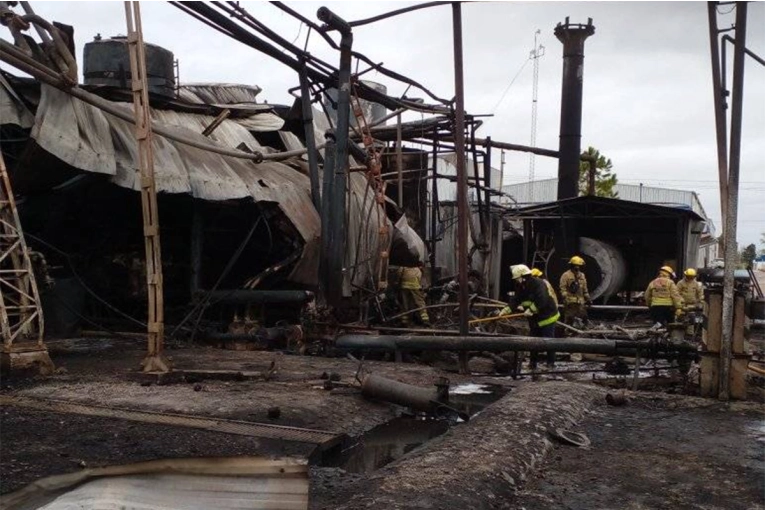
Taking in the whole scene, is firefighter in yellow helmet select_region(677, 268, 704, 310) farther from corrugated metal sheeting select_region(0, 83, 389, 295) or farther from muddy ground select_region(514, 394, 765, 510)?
muddy ground select_region(514, 394, 765, 510)

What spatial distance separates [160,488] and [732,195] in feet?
21.4

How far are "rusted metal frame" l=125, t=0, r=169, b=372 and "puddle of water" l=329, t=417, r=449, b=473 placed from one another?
9.82ft

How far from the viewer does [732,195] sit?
6.99m

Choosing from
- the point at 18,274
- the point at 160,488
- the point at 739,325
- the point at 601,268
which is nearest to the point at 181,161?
the point at 18,274

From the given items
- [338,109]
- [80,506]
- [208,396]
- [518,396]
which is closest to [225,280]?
[338,109]

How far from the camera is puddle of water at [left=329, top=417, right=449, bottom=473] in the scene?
5465 millimetres

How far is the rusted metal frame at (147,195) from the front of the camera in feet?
25.9

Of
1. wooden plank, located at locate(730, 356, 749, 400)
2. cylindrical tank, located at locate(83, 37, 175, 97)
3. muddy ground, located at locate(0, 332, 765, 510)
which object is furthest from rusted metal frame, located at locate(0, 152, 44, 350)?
wooden plank, located at locate(730, 356, 749, 400)

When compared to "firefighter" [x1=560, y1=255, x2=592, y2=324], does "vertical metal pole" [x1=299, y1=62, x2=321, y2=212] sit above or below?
above

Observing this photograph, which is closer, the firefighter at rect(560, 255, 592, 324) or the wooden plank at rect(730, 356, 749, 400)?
the wooden plank at rect(730, 356, 749, 400)

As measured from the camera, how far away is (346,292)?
1188cm

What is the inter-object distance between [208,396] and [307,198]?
254 inches

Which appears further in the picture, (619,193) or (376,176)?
(619,193)

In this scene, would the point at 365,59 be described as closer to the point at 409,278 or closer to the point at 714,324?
the point at 409,278
